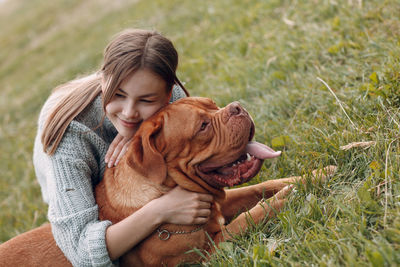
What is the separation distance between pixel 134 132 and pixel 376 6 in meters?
3.19

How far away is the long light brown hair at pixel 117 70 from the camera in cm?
332

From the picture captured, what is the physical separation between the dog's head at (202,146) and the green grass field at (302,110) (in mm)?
435

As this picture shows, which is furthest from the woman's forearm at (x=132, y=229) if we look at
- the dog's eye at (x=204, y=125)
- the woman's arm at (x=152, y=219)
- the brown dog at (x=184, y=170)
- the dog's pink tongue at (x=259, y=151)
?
the dog's pink tongue at (x=259, y=151)

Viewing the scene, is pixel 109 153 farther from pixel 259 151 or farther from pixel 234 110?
pixel 259 151

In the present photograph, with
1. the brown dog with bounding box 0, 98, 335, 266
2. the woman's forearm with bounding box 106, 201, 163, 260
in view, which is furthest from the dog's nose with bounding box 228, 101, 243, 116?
the woman's forearm with bounding box 106, 201, 163, 260

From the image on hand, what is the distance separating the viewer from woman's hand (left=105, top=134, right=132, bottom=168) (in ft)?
11.7

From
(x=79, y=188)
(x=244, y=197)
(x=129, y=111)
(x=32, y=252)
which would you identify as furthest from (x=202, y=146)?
(x=32, y=252)

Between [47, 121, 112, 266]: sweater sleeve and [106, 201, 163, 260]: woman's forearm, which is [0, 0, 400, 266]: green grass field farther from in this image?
[47, 121, 112, 266]: sweater sleeve

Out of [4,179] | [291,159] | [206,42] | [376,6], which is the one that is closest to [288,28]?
[376,6]

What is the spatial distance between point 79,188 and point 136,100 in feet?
2.75

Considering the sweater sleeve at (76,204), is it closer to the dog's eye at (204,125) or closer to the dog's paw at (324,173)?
the dog's eye at (204,125)

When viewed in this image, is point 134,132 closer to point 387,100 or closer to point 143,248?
point 143,248

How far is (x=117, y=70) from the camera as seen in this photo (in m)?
3.29

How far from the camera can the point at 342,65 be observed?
4516 mm
